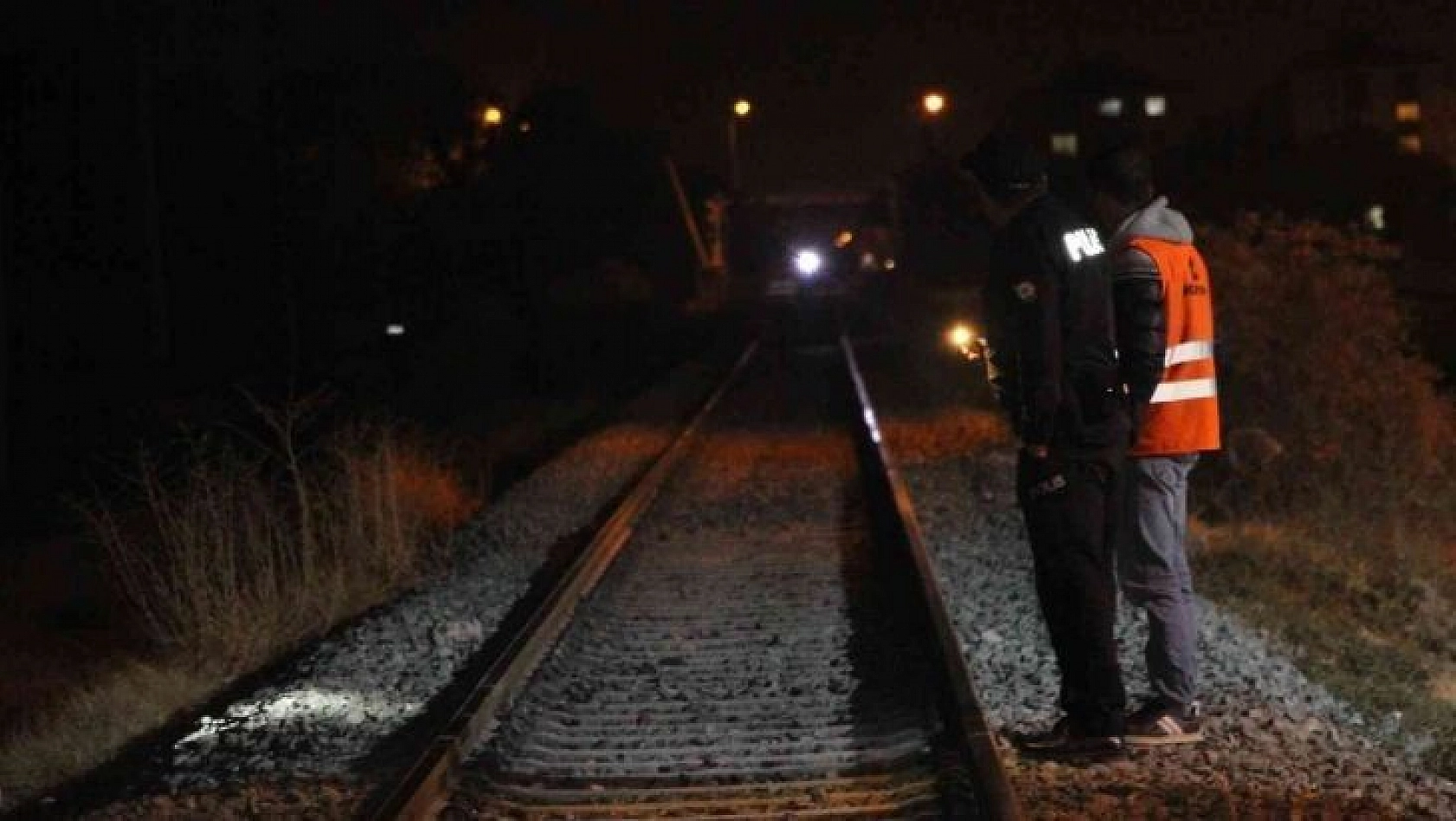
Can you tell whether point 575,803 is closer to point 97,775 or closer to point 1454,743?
point 97,775

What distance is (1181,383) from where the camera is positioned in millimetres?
6465

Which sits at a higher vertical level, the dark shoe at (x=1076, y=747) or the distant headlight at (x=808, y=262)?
the distant headlight at (x=808, y=262)

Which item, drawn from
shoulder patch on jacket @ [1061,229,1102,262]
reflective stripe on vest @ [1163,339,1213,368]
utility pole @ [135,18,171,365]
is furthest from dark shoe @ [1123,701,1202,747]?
utility pole @ [135,18,171,365]

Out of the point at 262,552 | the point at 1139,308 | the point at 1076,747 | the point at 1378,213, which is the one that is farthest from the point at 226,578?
the point at 1378,213

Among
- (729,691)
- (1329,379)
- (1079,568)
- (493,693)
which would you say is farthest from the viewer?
(1329,379)

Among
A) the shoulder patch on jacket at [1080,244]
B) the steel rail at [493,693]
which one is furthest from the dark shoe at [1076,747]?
the steel rail at [493,693]

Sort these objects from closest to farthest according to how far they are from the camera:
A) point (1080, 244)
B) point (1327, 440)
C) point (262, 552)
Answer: point (1080, 244) → point (262, 552) → point (1327, 440)

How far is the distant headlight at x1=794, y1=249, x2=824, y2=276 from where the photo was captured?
5950 centimetres

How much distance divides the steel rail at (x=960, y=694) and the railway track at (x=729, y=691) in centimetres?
2

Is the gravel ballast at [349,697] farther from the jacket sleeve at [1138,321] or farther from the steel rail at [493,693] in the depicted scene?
the jacket sleeve at [1138,321]

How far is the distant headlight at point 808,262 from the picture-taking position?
59.5m

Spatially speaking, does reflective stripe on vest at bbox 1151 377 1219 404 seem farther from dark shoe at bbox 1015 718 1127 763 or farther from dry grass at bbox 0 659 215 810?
dry grass at bbox 0 659 215 810

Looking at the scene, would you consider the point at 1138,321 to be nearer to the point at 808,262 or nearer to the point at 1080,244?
the point at 1080,244

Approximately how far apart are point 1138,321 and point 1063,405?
0.39 meters
